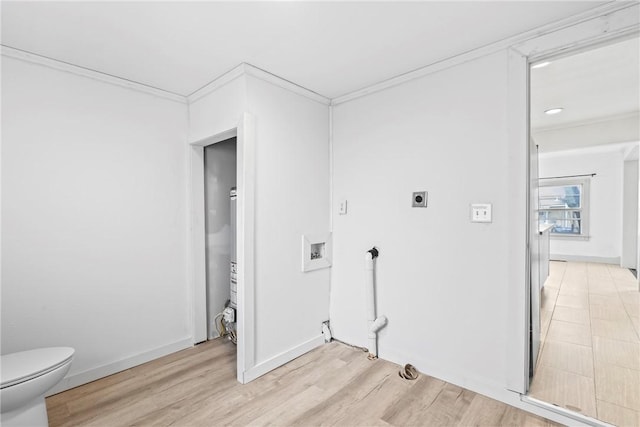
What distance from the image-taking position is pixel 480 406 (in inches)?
70.4

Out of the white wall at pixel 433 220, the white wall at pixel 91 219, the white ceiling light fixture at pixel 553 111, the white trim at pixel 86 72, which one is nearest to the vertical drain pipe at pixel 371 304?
the white wall at pixel 433 220

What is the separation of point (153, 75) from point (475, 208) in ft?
7.97

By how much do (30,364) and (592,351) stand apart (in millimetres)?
3733

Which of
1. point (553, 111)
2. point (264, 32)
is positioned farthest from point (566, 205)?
point (264, 32)

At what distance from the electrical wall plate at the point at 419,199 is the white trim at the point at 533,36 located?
2.76ft

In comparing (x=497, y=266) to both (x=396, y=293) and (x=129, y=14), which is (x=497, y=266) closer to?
(x=396, y=293)

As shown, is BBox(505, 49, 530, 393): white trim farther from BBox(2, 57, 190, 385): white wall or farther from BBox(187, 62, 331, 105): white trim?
BBox(2, 57, 190, 385): white wall

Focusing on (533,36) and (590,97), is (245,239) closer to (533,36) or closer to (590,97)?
(533,36)

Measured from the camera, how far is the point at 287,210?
94.5 inches

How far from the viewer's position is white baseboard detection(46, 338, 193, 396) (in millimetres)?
1987

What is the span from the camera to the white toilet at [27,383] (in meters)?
1.37

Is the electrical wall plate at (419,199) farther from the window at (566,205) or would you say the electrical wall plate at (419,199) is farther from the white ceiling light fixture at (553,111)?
the window at (566,205)

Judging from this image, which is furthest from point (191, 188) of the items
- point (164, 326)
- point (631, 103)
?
point (631, 103)

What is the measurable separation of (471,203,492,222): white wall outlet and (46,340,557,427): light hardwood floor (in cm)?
110
